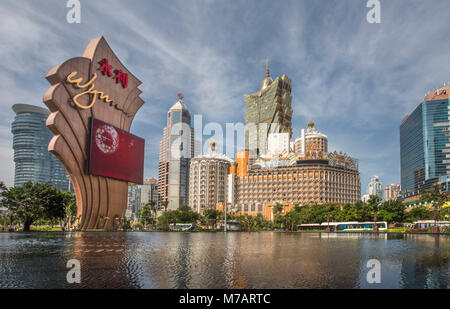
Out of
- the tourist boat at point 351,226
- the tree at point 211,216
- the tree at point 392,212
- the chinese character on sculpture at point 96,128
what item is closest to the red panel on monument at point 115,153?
the chinese character on sculpture at point 96,128

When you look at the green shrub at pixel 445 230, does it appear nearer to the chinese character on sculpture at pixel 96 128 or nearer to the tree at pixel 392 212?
the tree at pixel 392 212

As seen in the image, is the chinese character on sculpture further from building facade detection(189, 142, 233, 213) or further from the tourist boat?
building facade detection(189, 142, 233, 213)

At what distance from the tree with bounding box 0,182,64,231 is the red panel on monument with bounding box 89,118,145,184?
882 cm

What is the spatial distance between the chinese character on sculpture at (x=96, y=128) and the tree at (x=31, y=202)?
474 cm

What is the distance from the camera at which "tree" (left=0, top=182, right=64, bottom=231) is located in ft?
211

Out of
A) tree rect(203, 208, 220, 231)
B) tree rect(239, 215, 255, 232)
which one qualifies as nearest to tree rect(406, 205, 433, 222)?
tree rect(239, 215, 255, 232)

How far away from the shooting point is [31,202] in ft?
212

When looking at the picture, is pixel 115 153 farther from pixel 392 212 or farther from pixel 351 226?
pixel 392 212

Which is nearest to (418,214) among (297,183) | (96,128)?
(297,183)

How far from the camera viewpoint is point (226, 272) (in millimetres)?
16047

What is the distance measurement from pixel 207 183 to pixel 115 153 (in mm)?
111998
